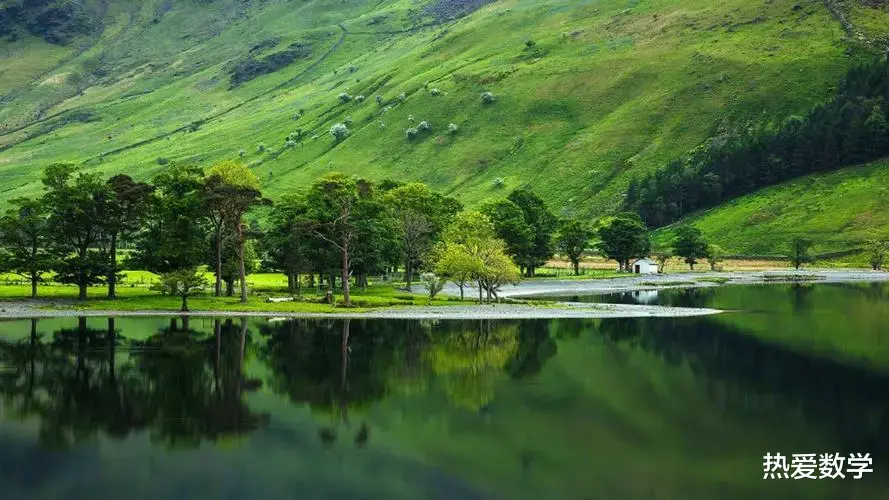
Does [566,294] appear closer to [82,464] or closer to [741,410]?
[741,410]

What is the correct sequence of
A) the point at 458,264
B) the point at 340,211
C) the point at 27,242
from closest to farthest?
the point at 27,242, the point at 458,264, the point at 340,211

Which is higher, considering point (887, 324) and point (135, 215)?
point (135, 215)

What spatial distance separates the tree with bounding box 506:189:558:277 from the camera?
17375cm

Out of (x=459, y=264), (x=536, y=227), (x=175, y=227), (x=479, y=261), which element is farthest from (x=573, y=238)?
(x=175, y=227)

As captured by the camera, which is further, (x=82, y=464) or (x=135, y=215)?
(x=135, y=215)

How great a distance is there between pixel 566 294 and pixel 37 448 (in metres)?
105

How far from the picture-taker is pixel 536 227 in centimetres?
17825

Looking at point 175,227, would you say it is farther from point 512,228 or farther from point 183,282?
point 512,228

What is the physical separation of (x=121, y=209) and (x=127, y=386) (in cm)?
6080

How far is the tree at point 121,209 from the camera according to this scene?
346 ft

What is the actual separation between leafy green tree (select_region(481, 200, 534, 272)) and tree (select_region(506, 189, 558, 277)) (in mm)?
4365

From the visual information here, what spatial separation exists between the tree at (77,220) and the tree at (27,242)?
138cm

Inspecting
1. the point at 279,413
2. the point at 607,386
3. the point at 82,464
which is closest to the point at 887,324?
the point at 607,386

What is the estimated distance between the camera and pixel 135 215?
10844cm
